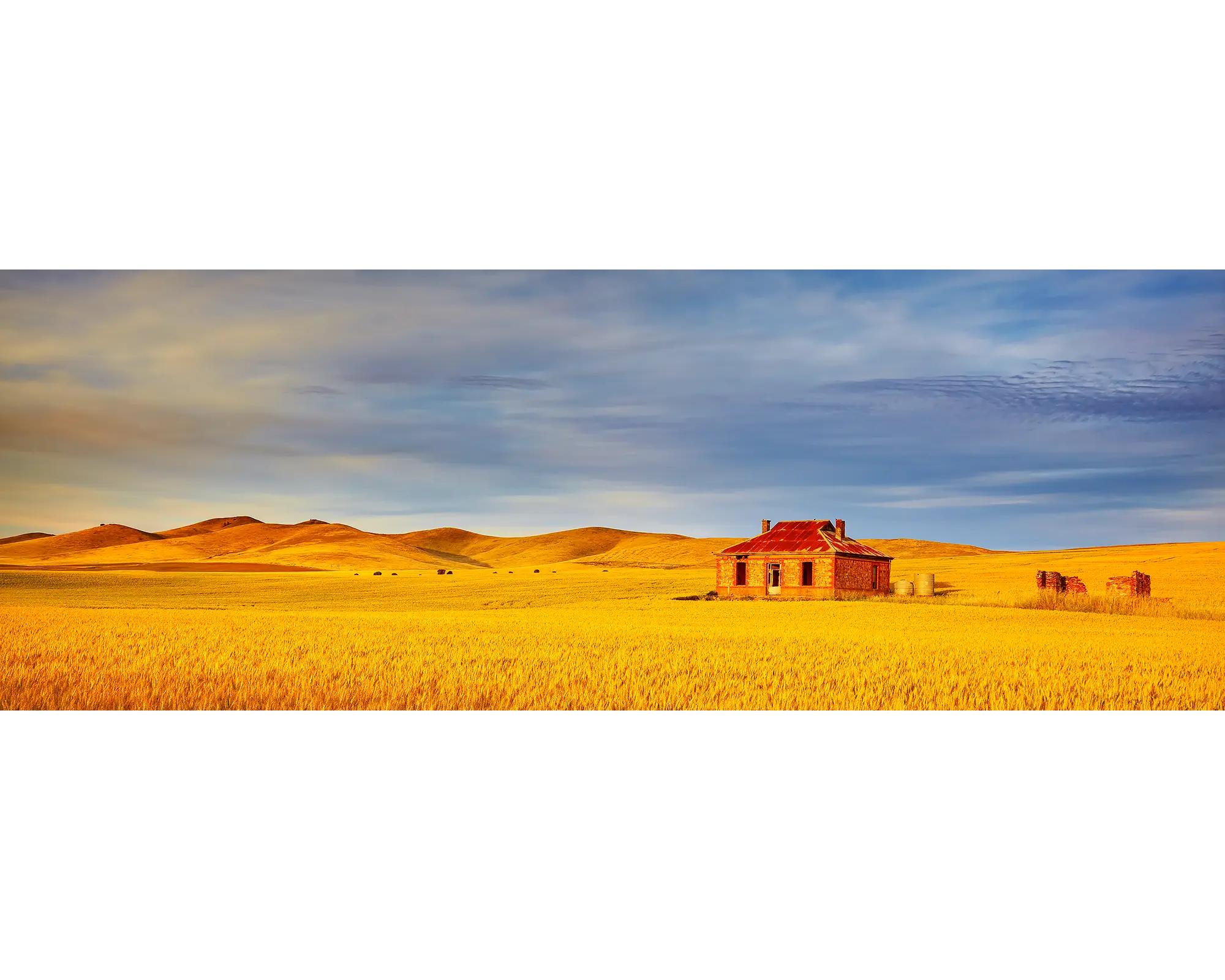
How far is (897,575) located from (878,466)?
41.5 feet

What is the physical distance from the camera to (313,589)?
19.4 metres

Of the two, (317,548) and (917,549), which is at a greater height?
(917,549)

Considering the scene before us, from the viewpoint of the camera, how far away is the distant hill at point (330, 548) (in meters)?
11.3

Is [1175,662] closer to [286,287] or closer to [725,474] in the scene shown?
[725,474]

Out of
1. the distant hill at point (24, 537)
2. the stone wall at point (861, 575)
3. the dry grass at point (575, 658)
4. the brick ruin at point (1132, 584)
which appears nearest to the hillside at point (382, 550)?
the distant hill at point (24, 537)

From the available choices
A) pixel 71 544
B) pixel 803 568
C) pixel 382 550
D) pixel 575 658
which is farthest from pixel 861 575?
pixel 71 544

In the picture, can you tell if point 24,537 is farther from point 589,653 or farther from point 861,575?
point 861,575

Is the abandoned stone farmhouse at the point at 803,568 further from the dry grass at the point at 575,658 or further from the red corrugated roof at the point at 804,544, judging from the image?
the dry grass at the point at 575,658

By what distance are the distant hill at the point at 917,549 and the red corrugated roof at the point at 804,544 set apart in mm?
493

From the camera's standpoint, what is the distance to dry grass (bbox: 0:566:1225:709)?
789cm

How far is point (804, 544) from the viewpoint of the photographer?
18.8m

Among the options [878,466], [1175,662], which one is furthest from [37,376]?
[1175,662]

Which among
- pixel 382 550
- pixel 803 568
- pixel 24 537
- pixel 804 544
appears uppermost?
pixel 804 544

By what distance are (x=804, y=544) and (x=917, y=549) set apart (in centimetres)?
249
